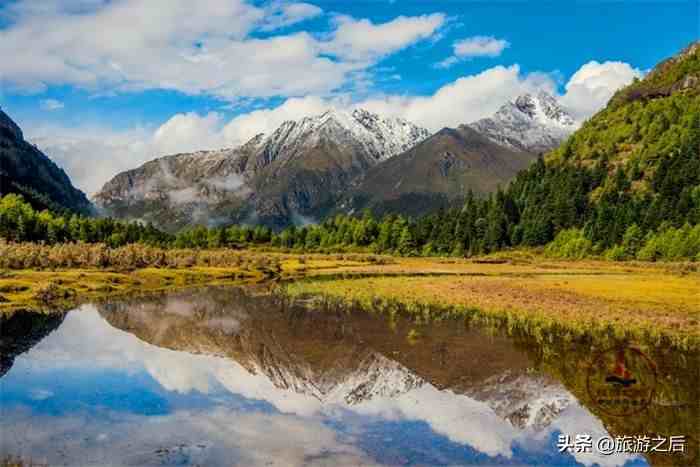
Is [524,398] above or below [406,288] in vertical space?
below

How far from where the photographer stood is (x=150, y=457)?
72.4 feet

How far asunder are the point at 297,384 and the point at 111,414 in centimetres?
999

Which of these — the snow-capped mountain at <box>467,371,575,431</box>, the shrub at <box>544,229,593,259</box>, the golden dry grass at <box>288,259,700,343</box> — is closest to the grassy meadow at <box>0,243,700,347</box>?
the golden dry grass at <box>288,259,700,343</box>

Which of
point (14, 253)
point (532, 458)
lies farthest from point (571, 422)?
point (14, 253)

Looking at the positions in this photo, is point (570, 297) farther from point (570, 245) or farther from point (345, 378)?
point (570, 245)

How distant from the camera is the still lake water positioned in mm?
23203

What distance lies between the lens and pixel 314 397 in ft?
102

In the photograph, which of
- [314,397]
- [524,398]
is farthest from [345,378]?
[524,398]

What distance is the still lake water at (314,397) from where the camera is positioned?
23.2 metres

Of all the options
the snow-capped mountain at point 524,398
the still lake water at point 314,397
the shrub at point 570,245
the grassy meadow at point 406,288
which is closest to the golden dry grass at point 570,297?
the grassy meadow at point 406,288

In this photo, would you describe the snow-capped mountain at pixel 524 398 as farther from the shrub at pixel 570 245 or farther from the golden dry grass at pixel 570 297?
the shrub at pixel 570 245

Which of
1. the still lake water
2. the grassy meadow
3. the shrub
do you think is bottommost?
the still lake water

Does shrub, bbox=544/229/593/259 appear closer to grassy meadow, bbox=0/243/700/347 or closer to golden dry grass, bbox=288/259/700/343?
grassy meadow, bbox=0/243/700/347

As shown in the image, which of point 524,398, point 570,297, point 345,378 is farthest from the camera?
point 570,297
